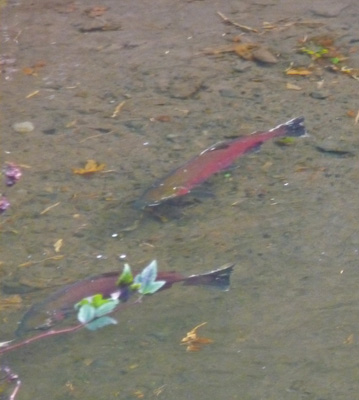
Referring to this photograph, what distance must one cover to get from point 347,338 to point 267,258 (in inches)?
22.3

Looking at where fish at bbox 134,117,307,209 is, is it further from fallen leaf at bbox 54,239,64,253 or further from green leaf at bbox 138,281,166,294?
green leaf at bbox 138,281,166,294

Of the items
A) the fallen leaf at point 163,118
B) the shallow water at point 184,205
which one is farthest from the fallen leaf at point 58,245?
the fallen leaf at point 163,118

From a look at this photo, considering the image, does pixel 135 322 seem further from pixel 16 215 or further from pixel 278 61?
pixel 278 61

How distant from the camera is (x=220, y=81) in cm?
485

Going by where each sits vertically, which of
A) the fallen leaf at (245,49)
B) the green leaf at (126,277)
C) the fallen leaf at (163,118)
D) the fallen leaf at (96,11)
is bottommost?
the fallen leaf at (163,118)

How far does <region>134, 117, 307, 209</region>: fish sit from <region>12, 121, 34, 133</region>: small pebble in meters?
0.97

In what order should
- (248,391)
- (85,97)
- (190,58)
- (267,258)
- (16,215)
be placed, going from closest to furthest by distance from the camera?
(248,391)
(267,258)
(16,215)
(85,97)
(190,58)

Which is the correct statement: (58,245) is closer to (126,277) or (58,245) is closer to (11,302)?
(11,302)

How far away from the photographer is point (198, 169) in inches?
148

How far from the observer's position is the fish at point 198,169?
3711mm

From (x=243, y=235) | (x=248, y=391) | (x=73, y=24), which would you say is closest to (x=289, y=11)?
(x=73, y=24)

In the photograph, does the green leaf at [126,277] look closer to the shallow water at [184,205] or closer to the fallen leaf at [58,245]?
the shallow water at [184,205]

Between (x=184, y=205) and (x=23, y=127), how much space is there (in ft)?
3.93

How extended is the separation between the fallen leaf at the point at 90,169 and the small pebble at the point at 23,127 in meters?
0.49
